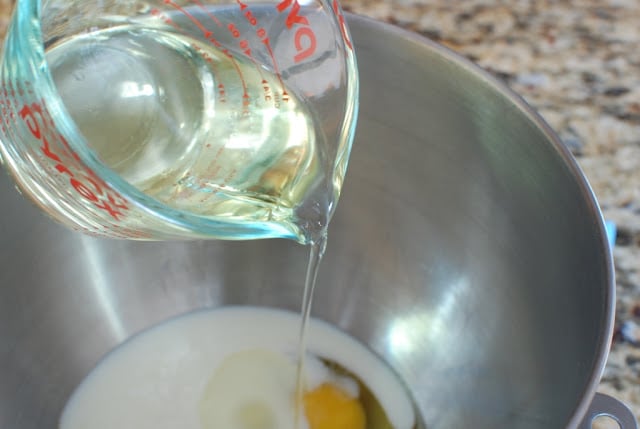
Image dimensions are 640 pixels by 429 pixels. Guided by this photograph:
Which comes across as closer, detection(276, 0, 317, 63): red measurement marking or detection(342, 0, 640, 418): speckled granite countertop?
detection(276, 0, 317, 63): red measurement marking

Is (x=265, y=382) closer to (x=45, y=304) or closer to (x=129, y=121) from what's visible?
(x=45, y=304)

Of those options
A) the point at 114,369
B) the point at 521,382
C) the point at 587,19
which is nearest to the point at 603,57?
the point at 587,19

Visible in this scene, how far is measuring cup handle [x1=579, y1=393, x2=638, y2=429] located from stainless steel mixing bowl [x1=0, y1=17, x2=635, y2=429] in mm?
21

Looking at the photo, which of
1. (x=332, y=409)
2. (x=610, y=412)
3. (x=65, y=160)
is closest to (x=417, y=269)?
(x=332, y=409)

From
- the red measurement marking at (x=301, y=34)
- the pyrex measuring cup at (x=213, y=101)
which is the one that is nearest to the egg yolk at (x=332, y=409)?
the pyrex measuring cup at (x=213, y=101)

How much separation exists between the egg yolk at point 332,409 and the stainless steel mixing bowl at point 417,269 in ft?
0.27

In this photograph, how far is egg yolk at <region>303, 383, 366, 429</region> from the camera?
96cm

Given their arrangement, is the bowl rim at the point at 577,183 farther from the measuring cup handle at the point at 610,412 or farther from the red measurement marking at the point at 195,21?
the red measurement marking at the point at 195,21

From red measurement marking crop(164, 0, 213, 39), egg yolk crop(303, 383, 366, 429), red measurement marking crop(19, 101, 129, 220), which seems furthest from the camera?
egg yolk crop(303, 383, 366, 429)

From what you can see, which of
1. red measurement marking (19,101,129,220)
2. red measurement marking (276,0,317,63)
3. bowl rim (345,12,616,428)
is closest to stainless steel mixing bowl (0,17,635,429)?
bowl rim (345,12,616,428)

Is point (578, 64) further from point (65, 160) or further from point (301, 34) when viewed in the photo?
point (65, 160)

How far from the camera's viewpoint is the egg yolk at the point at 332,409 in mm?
960

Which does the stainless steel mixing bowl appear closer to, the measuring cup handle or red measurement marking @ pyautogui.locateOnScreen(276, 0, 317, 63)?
the measuring cup handle

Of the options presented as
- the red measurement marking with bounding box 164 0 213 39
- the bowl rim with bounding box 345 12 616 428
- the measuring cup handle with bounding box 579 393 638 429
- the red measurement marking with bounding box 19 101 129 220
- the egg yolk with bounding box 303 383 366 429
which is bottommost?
the egg yolk with bounding box 303 383 366 429
